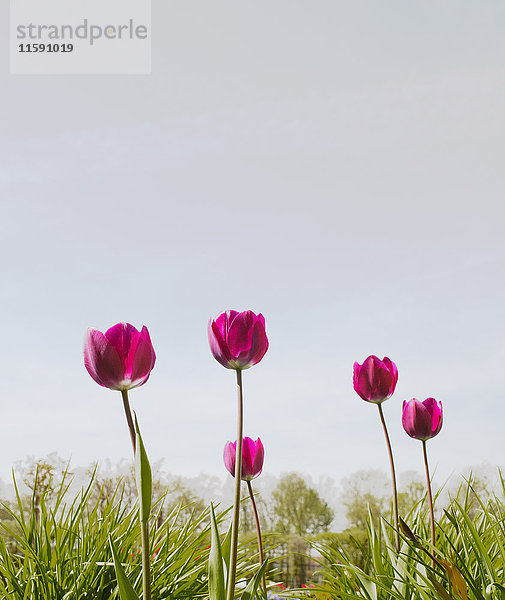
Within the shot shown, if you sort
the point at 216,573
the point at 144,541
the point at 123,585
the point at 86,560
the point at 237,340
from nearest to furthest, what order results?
the point at 144,541 < the point at 123,585 < the point at 216,573 < the point at 237,340 < the point at 86,560

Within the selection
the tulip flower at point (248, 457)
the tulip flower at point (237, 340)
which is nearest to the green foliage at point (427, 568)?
the tulip flower at point (248, 457)

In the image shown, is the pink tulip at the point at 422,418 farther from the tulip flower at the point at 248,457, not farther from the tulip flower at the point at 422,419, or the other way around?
the tulip flower at the point at 248,457

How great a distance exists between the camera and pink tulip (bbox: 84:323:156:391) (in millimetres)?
1161

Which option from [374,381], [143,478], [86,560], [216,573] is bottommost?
[86,560]

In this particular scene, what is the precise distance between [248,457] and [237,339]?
0.79 m

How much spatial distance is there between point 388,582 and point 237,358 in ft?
3.26

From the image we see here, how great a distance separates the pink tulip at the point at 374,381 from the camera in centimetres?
196

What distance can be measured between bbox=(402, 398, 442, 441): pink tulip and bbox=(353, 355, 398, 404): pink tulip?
12 cm

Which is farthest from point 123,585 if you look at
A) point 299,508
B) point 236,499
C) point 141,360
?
point 299,508

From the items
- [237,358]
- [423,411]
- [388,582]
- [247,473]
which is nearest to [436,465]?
[423,411]

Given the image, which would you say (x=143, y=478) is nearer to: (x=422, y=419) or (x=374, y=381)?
(x=374, y=381)

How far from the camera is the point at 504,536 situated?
160 cm

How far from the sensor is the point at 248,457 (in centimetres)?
197

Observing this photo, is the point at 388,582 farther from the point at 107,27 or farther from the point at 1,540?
the point at 107,27
